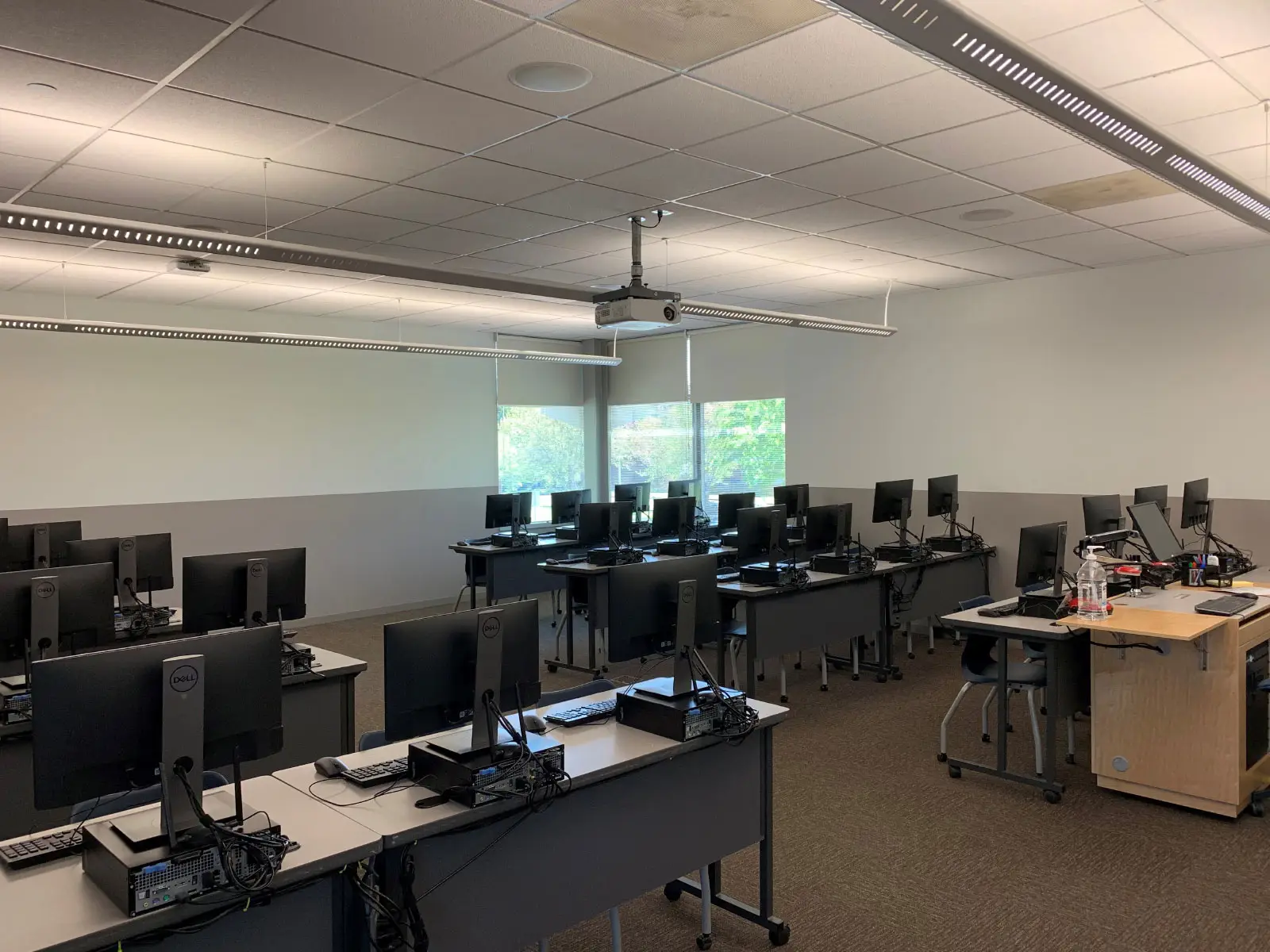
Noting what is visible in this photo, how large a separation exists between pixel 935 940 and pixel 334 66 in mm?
3626

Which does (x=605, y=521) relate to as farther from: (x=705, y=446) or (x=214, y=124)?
(x=214, y=124)

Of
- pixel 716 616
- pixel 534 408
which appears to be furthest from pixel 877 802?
pixel 534 408

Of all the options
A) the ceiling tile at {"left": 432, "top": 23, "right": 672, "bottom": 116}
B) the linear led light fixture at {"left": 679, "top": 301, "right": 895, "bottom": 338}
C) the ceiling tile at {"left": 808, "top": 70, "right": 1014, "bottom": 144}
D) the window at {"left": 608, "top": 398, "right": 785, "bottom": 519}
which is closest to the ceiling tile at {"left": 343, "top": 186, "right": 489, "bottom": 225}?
the ceiling tile at {"left": 432, "top": 23, "right": 672, "bottom": 116}

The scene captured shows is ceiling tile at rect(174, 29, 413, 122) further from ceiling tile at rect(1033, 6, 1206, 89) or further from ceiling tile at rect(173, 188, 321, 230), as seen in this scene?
ceiling tile at rect(1033, 6, 1206, 89)

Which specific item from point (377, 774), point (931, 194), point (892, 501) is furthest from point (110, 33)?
point (892, 501)

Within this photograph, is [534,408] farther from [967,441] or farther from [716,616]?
[716,616]

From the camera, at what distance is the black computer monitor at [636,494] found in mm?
9578

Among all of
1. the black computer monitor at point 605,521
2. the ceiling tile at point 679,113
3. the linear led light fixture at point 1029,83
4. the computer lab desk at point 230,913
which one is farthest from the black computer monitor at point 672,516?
the computer lab desk at point 230,913

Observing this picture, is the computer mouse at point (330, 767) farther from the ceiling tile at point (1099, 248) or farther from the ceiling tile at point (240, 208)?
the ceiling tile at point (1099, 248)

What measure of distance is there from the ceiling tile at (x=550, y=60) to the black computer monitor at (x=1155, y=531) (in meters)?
3.63

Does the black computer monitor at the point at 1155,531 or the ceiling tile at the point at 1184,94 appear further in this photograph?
the black computer monitor at the point at 1155,531

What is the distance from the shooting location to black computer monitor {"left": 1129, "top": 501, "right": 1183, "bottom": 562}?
512 cm

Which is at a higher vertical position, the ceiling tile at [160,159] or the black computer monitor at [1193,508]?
the ceiling tile at [160,159]

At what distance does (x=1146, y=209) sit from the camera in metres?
5.43
